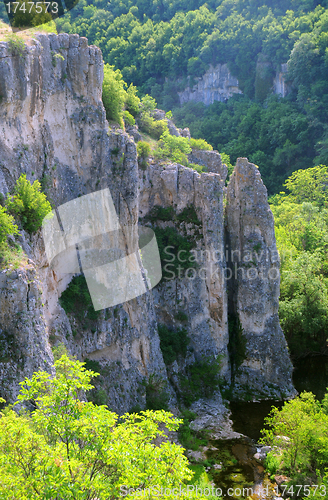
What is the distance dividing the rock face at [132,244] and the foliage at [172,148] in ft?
5.60

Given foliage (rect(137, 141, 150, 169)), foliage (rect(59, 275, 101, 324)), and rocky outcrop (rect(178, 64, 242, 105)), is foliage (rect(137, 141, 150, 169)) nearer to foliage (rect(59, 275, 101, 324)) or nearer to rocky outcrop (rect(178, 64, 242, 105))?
foliage (rect(59, 275, 101, 324))

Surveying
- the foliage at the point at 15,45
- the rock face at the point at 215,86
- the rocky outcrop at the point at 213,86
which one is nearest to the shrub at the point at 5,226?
the foliage at the point at 15,45

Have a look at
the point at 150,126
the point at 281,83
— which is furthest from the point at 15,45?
the point at 281,83

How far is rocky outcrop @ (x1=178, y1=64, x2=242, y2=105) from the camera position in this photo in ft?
262

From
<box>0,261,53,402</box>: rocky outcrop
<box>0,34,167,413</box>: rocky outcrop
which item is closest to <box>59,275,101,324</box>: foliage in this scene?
<box>0,34,167,413</box>: rocky outcrop

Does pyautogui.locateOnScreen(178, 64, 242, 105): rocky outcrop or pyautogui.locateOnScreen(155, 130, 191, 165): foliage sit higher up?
pyautogui.locateOnScreen(178, 64, 242, 105): rocky outcrop

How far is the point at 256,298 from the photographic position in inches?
1355

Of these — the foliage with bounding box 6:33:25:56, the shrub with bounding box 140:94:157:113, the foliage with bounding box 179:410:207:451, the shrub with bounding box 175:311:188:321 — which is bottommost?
the foliage with bounding box 179:410:207:451

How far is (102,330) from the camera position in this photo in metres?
26.0

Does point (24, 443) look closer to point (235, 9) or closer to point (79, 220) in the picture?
point (79, 220)

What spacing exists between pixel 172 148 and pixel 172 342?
582 inches

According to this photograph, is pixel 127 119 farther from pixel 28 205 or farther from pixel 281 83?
pixel 281 83

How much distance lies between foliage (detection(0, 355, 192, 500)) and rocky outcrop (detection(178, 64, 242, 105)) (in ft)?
247

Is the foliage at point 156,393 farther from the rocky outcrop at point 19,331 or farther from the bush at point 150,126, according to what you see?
the bush at point 150,126
